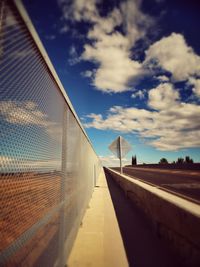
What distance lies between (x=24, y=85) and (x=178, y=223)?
3.29m

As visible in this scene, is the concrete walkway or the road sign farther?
the road sign

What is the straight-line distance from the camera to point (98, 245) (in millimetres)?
4332

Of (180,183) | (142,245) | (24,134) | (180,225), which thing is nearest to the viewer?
(24,134)

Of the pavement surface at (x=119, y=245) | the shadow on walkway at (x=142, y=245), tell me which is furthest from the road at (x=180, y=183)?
the pavement surface at (x=119, y=245)

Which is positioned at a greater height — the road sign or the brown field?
the road sign

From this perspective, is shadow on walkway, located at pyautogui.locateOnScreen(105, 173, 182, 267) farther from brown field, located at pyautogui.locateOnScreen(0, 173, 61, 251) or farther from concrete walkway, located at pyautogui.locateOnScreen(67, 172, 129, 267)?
brown field, located at pyautogui.locateOnScreen(0, 173, 61, 251)

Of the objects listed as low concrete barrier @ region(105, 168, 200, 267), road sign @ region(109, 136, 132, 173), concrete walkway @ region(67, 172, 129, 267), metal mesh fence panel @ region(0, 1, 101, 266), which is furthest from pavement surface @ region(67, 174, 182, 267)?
road sign @ region(109, 136, 132, 173)

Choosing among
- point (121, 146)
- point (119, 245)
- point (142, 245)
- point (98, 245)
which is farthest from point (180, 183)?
point (98, 245)

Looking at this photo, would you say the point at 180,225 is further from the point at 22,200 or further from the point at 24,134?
the point at 24,134

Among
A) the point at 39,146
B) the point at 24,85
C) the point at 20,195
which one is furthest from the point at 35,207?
the point at 24,85

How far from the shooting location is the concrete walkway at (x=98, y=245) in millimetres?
3592

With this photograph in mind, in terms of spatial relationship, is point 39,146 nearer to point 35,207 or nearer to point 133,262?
point 35,207

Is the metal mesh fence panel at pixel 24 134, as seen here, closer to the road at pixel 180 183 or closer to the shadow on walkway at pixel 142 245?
the shadow on walkway at pixel 142 245

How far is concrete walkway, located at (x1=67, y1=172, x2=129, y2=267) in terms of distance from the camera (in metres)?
3.59
